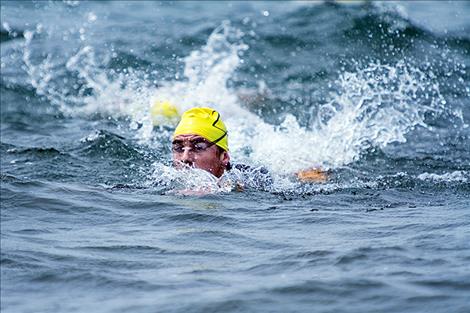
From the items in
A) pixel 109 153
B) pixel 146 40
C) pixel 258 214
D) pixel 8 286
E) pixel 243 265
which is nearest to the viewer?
pixel 8 286

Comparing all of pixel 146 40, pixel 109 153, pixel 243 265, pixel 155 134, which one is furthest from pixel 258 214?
pixel 146 40

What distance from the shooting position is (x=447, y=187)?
9.47 meters

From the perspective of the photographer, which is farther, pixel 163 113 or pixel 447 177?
pixel 163 113

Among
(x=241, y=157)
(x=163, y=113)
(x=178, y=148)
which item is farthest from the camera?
(x=163, y=113)

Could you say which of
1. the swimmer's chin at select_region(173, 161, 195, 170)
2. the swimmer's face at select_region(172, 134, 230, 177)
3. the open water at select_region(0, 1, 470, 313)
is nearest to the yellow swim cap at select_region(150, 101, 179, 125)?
the open water at select_region(0, 1, 470, 313)

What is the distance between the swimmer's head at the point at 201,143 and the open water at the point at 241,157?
1.15 ft

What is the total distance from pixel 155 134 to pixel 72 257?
249 inches

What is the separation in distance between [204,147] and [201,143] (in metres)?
0.06

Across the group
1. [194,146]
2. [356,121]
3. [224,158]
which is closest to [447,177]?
[224,158]

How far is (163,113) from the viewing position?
43.2 feet

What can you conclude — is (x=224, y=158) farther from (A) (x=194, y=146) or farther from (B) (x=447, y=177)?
(B) (x=447, y=177)

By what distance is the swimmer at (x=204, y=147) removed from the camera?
9.49 metres

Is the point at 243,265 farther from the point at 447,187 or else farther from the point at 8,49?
the point at 8,49

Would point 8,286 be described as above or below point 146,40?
below
